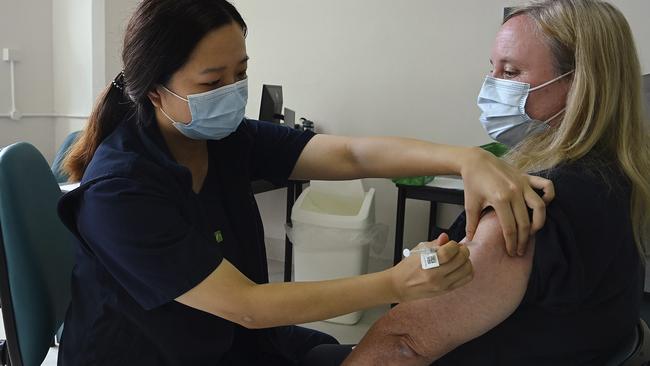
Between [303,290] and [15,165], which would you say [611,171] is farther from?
[15,165]

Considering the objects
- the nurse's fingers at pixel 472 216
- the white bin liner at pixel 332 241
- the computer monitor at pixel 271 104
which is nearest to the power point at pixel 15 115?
the computer monitor at pixel 271 104

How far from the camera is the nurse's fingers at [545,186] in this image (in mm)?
792

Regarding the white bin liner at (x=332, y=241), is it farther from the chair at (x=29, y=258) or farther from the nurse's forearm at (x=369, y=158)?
the chair at (x=29, y=258)

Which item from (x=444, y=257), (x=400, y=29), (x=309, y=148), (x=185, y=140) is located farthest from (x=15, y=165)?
(x=400, y=29)

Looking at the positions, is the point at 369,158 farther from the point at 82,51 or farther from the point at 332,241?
the point at 82,51

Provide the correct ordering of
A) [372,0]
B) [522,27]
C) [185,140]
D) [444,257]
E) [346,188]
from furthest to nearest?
[372,0]
[346,188]
[185,140]
[522,27]
[444,257]

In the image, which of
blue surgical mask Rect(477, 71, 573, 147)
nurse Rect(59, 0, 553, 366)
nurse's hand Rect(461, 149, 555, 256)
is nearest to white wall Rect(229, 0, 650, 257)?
blue surgical mask Rect(477, 71, 573, 147)

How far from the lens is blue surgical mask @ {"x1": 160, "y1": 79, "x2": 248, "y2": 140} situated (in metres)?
1.03

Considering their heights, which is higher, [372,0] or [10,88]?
[372,0]

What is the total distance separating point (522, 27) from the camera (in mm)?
984

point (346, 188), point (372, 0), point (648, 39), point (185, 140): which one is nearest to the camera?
point (185, 140)

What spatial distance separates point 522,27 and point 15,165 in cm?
104

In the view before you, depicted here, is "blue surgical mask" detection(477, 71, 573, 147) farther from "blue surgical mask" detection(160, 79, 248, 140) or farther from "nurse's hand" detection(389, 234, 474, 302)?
"blue surgical mask" detection(160, 79, 248, 140)

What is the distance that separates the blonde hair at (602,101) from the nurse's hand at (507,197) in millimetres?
79
